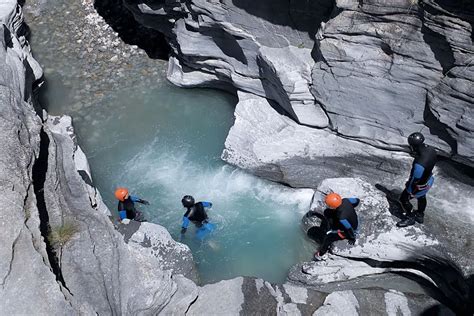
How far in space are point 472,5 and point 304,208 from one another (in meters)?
5.87

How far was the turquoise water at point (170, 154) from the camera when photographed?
1137 centimetres

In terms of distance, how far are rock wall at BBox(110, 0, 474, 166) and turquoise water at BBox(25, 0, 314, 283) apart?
5.82 feet

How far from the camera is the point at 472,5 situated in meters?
9.12

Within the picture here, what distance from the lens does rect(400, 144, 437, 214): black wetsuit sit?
901cm

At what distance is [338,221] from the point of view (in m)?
9.72

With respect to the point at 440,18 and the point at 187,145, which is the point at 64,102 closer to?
the point at 187,145

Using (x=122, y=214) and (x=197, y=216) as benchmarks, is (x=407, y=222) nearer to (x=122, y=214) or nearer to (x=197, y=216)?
(x=197, y=216)

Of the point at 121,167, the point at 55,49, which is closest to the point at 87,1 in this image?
the point at 55,49

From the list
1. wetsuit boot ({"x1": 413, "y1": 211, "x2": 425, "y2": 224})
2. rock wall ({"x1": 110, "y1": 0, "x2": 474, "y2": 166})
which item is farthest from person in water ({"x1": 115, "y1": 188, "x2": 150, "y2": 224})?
wetsuit boot ({"x1": 413, "y1": 211, "x2": 425, "y2": 224})

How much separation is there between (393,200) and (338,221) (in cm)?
218

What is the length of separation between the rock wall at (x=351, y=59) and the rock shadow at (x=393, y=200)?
1076 mm

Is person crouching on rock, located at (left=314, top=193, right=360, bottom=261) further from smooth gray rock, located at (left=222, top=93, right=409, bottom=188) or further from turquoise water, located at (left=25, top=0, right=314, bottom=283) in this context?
smooth gray rock, located at (left=222, top=93, right=409, bottom=188)

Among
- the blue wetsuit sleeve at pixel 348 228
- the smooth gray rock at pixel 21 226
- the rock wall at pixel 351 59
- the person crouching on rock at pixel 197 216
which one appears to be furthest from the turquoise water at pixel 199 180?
the smooth gray rock at pixel 21 226

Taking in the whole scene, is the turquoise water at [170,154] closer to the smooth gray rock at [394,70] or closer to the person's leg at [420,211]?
the smooth gray rock at [394,70]
